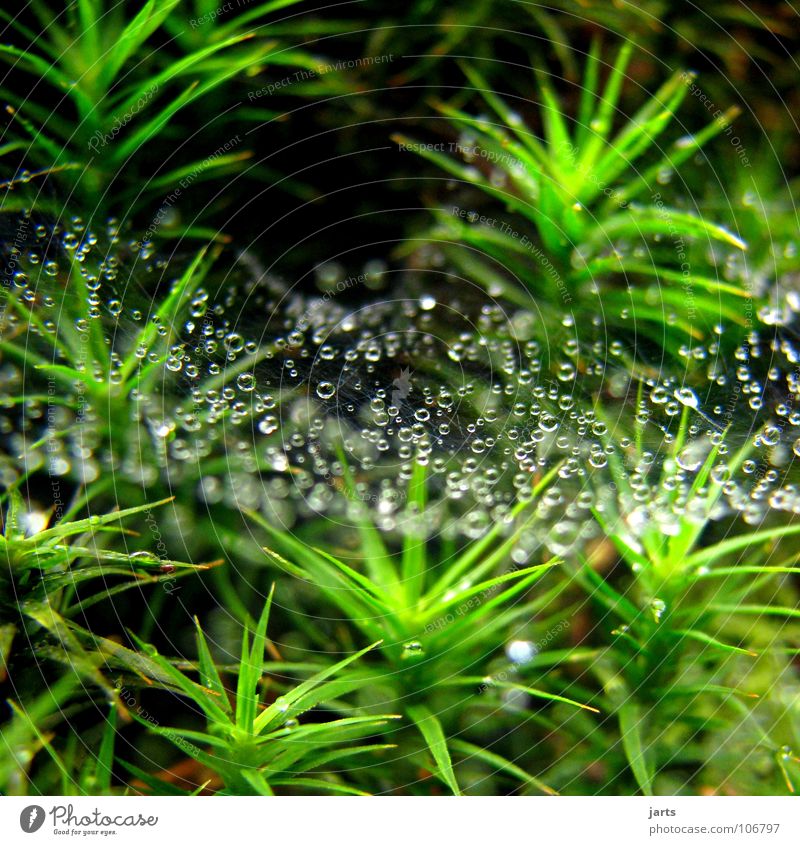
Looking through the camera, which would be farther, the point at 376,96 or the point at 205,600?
the point at 376,96

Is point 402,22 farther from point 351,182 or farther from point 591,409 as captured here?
point 591,409

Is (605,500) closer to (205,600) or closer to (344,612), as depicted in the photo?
Answer: (344,612)

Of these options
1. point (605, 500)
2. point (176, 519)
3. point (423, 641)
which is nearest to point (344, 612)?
point (423, 641)

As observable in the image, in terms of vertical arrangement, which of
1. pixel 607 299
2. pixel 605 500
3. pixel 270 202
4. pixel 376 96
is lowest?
pixel 605 500

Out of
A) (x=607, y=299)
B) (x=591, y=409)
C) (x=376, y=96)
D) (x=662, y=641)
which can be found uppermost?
(x=376, y=96)

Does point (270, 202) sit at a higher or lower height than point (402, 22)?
lower

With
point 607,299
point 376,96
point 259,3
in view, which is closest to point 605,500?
point 607,299
